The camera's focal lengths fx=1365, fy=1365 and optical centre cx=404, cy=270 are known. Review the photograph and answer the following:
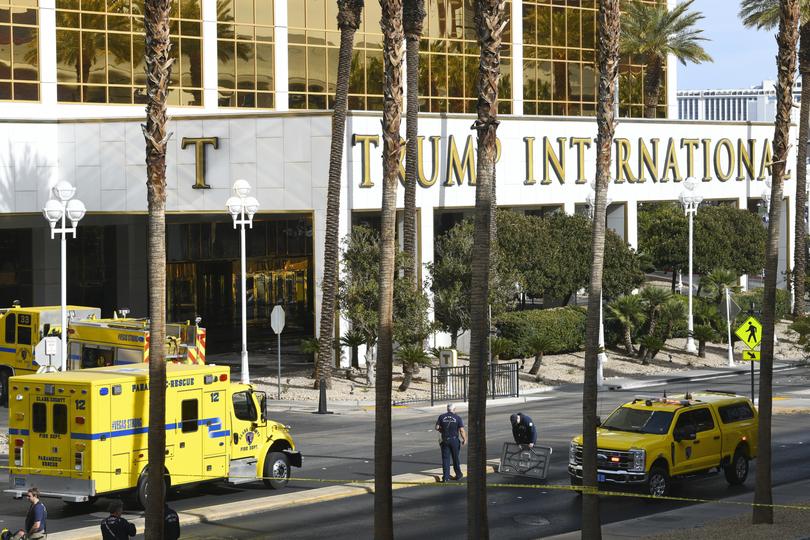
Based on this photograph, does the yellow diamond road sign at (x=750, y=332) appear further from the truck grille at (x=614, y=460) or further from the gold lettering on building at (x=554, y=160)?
the gold lettering on building at (x=554, y=160)

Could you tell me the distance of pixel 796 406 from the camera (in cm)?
4484

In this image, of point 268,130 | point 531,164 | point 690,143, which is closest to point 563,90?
point 690,143

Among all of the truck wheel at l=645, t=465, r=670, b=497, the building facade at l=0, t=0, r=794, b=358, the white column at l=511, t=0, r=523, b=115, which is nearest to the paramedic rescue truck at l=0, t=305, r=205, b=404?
the building facade at l=0, t=0, r=794, b=358

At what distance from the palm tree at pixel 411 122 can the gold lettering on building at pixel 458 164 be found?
6.88m

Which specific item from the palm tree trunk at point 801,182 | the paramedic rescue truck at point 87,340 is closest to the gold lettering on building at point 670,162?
the palm tree trunk at point 801,182

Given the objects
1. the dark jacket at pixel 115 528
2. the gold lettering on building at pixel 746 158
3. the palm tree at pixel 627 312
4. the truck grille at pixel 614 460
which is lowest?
the truck grille at pixel 614 460

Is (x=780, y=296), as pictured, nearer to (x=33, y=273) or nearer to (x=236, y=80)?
(x=236, y=80)

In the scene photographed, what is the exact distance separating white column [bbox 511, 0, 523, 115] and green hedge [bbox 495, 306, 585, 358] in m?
17.0

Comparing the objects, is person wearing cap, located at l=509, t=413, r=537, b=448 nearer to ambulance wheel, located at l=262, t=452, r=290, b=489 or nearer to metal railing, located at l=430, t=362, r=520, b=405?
ambulance wheel, located at l=262, t=452, r=290, b=489

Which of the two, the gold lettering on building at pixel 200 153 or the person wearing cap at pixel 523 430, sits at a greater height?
the gold lettering on building at pixel 200 153

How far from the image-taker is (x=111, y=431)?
25.3 metres

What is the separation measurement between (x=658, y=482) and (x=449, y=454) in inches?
182

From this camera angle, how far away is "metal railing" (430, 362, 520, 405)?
45.8 m

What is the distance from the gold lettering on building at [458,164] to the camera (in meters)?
56.2
